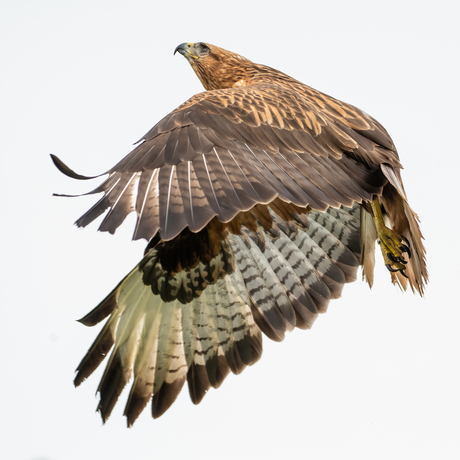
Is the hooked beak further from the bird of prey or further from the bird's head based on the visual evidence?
the bird of prey

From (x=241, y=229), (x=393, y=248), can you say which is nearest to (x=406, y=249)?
(x=393, y=248)

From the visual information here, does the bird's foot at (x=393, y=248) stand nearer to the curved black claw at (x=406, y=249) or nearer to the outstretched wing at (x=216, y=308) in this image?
the curved black claw at (x=406, y=249)

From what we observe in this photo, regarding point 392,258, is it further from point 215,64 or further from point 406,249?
point 215,64

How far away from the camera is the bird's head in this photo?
6855mm

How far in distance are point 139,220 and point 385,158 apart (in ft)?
7.23

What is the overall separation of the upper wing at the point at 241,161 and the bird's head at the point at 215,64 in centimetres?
133

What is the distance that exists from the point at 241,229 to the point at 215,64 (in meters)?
1.92

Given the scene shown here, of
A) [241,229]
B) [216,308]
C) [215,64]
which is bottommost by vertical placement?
[216,308]

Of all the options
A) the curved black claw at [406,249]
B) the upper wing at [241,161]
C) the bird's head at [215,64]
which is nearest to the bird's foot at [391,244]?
the curved black claw at [406,249]

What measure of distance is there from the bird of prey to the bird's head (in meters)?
0.03

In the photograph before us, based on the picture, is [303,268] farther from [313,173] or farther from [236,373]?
[313,173]

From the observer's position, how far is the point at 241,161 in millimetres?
4289

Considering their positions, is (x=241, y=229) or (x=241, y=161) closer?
(x=241, y=161)

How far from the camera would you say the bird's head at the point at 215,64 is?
22.5 feet
